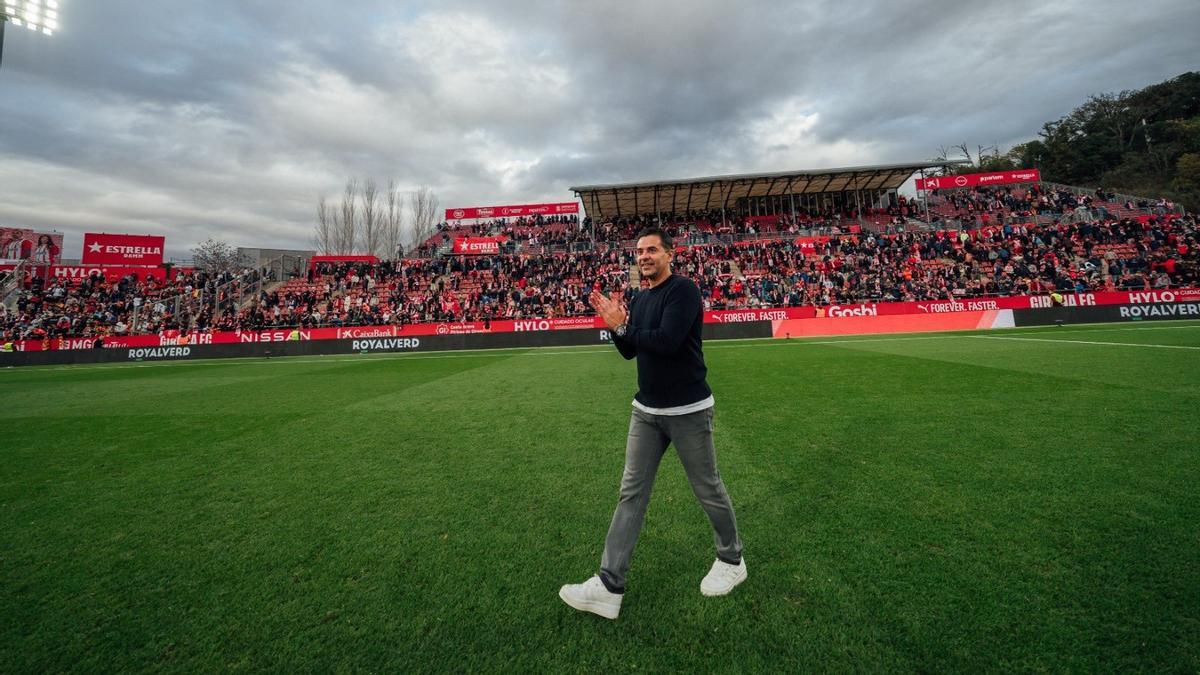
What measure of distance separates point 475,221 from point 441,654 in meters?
45.7

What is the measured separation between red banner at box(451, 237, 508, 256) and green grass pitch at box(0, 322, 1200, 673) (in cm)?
3103

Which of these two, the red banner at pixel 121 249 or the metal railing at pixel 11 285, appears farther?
the red banner at pixel 121 249

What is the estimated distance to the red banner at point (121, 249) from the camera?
38.0 meters

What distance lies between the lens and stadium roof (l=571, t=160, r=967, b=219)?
115 ft

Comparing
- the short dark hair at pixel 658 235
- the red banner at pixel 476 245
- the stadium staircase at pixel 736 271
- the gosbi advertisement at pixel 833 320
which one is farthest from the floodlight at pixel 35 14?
the stadium staircase at pixel 736 271

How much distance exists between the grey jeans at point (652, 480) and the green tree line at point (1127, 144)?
7653 cm

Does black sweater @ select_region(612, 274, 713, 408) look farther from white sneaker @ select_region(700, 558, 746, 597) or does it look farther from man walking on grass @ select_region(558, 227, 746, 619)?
white sneaker @ select_region(700, 558, 746, 597)

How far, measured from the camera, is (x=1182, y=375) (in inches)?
310

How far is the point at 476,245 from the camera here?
37375 millimetres

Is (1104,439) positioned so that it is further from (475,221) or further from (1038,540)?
(475,221)

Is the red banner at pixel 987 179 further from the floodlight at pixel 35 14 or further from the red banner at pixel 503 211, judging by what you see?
the floodlight at pixel 35 14

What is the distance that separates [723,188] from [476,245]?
20233 millimetres

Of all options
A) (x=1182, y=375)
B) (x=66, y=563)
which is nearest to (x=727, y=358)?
(x=1182, y=375)

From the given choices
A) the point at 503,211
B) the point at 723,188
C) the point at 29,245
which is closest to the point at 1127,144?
the point at 723,188
